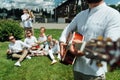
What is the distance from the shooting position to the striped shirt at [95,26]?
3.88 meters

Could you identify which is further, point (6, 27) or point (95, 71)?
point (6, 27)

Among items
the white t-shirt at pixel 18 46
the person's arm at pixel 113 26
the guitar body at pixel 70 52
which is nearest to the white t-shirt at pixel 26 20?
the white t-shirt at pixel 18 46

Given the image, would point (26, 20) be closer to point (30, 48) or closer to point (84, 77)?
point (30, 48)

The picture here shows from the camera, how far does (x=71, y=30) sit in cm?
452

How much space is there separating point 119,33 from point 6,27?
1659 centimetres

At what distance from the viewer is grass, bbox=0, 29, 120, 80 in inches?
416

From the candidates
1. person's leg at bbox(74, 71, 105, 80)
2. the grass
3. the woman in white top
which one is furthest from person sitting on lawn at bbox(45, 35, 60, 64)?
person's leg at bbox(74, 71, 105, 80)

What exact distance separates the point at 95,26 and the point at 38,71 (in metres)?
7.21

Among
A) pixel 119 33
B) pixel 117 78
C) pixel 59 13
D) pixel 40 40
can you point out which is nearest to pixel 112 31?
pixel 119 33

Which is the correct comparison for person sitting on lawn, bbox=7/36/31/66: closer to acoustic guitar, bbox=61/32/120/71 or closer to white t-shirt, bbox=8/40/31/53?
white t-shirt, bbox=8/40/31/53

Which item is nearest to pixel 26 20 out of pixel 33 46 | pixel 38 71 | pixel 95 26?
pixel 33 46

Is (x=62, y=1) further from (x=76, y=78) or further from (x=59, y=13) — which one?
(x=76, y=78)

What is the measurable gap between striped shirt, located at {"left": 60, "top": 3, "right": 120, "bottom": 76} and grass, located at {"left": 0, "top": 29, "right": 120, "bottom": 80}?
610 centimetres

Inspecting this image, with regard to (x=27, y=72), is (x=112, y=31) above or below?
above
